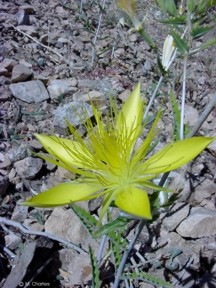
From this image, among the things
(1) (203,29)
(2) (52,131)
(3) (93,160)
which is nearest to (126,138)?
(3) (93,160)

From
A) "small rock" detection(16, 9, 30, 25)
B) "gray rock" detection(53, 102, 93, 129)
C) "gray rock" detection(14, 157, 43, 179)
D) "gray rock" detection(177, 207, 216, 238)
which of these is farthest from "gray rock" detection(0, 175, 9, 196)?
"small rock" detection(16, 9, 30, 25)

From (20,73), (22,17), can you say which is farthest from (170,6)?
(22,17)

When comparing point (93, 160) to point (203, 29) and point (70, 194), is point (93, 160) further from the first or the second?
point (203, 29)

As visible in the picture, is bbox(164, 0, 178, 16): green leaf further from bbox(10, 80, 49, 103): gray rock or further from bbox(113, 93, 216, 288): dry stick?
bbox(10, 80, 49, 103): gray rock

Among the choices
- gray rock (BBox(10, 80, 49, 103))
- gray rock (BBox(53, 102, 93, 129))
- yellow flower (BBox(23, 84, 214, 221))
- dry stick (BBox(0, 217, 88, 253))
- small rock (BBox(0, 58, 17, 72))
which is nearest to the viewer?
yellow flower (BBox(23, 84, 214, 221))

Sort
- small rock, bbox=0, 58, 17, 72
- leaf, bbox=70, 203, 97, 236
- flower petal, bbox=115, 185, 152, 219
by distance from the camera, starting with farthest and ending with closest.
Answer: small rock, bbox=0, 58, 17, 72
leaf, bbox=70, 203, 97, 236
flower petal, bbox=115, 185, 152, 219
